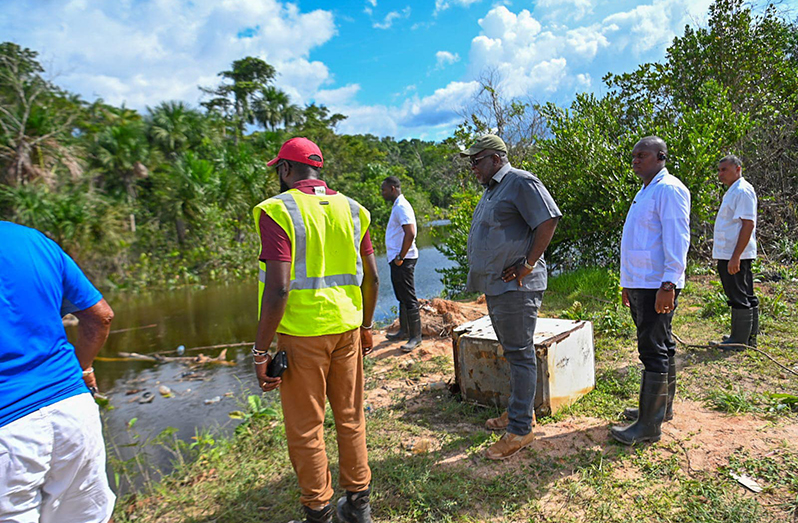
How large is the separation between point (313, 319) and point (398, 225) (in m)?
3.33

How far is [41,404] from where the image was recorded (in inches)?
68.5

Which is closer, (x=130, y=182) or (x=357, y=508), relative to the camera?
(x=357, y=508)

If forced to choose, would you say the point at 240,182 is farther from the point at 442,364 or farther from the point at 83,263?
the point at 442,364

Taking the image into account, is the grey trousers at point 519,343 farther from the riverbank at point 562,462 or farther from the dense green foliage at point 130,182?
the dense green foliage at point 130,182

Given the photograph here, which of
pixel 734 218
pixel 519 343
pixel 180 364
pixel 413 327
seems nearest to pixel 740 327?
pixel 734 218

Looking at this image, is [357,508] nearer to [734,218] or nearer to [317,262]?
[317,262]

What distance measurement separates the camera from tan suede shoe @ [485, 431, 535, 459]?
3.02 m

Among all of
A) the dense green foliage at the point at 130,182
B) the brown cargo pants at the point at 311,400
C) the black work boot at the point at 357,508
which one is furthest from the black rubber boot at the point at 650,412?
the dense green foliage at the point at 130,182

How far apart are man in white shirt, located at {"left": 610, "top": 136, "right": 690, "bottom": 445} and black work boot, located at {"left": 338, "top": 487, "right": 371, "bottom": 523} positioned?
171 cm

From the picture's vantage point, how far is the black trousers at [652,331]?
117 inches

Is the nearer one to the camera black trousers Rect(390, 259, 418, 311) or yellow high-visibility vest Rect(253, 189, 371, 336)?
yellow high-visibility vest Rect(253, 189, 371, 336)

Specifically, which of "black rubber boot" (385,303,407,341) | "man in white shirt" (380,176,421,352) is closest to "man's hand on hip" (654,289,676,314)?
"man in white shirt" (380,176,421,352)

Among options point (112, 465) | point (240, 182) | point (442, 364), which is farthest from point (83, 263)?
point (442, 364)

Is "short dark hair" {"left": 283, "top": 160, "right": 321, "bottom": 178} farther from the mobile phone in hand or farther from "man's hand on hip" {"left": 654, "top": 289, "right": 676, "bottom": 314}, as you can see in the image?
"man's hand on hip" {"left": 654, "top": 289, "right": 676, "bottom": 314}
